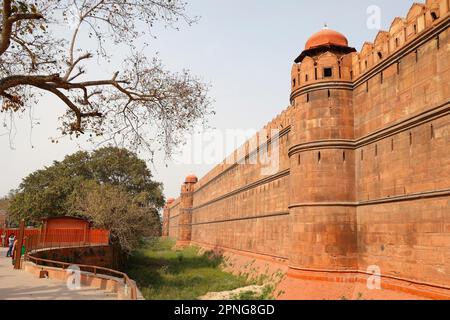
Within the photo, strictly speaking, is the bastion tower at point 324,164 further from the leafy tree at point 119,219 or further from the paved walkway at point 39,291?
the leafy tree at point 119,219

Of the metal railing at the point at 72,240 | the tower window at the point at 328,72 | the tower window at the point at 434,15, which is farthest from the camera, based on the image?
the metal railing at the point at 72,240

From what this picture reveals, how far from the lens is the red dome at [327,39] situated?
15242 millimetres

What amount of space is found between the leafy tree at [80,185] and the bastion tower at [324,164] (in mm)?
19135

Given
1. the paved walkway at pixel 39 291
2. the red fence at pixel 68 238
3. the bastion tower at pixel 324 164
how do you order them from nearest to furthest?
1. the paved walkway at pixel 39 291
2. the bastion tower at pixel 324 164
3. the red fence at pixel 68 238

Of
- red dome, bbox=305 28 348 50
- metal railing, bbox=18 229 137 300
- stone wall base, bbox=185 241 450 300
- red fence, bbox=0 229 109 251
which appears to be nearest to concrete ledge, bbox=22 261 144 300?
stone wall base, bbox=185 241 450 300

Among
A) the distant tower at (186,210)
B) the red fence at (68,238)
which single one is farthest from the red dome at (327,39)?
the distant tower at (186,210)

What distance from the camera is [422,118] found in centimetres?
1032

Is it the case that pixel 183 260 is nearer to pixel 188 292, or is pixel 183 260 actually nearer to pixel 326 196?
pixel 188 292

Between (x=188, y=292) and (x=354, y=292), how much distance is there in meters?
7.95

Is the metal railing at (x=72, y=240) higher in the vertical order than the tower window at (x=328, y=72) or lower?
lower

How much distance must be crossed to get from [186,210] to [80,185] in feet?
61.0

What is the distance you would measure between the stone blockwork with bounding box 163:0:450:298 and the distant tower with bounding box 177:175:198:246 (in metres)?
32.4

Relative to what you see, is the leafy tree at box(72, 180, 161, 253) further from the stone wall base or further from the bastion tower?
the bastion tower

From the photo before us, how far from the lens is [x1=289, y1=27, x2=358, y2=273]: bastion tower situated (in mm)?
13062
